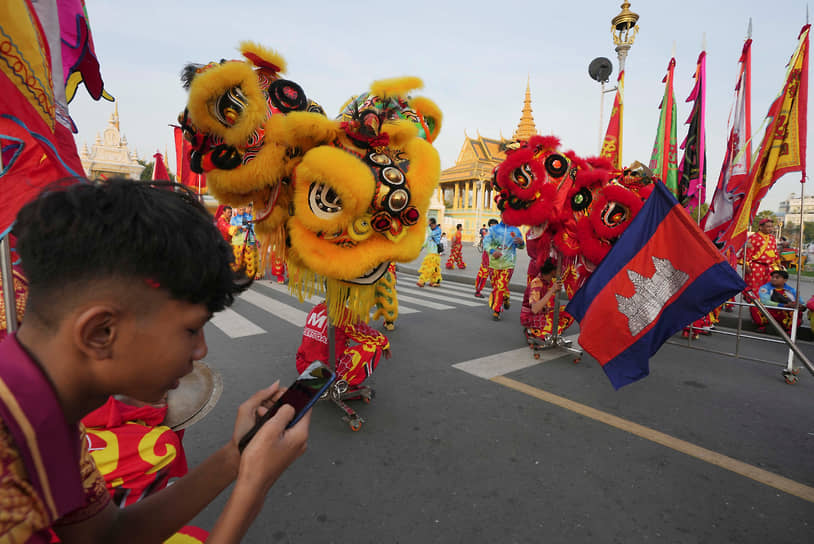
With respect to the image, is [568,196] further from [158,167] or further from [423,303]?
[158,167]

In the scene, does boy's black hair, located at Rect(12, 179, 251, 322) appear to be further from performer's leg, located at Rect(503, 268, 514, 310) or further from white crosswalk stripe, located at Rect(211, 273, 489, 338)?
performer's leg, located at Rect(503, 268, 514, 310)

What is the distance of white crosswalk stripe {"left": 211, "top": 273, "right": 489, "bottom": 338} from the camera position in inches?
208

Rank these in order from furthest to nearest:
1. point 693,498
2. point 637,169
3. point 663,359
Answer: point 663,359 < point 637,169 < point 693,498

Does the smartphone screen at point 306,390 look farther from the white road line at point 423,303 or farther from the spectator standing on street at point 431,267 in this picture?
the spectator standing on street at point 431,267

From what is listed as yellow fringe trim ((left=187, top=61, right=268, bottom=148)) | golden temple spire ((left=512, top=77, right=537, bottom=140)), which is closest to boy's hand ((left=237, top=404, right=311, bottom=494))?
yellow fringe trim ((left=187, top=61, right=268, bottom=148))

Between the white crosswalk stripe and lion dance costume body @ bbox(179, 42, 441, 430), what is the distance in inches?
80.8

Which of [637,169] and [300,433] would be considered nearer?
[300,433]

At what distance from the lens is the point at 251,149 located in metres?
2.30

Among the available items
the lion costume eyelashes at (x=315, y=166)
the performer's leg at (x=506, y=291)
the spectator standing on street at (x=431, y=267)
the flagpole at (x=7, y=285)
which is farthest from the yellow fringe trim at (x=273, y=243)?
the spectator standing on street at (x=431, y=267)

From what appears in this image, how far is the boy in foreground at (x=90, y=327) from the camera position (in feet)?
2.03

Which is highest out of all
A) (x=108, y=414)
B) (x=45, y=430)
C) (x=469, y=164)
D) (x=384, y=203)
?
(x=469, y=164)

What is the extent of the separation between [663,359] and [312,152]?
14.1 feet

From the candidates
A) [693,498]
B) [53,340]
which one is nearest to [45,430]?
[53,340]

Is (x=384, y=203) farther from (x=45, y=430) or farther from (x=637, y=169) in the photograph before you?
(x=637, y=169)
